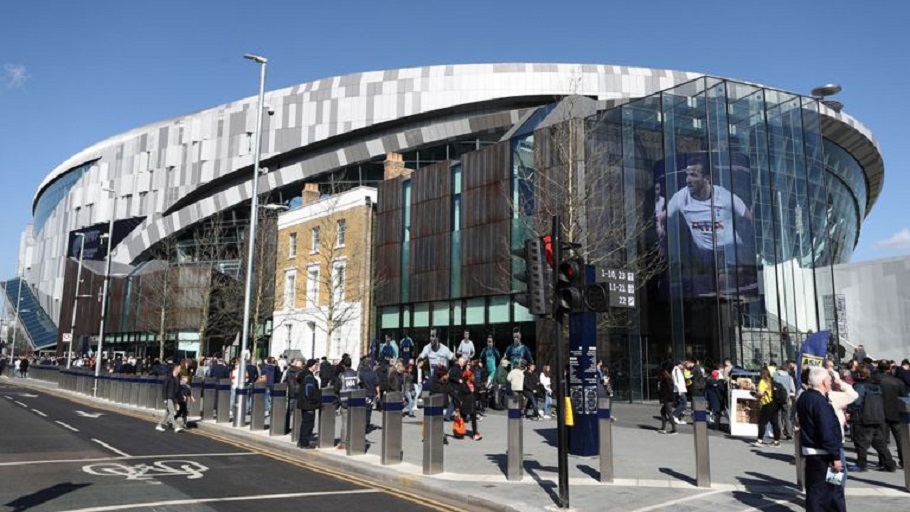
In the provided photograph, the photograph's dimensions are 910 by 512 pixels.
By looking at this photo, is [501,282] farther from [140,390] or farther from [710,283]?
[140,390]

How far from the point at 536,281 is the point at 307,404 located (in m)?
7.04

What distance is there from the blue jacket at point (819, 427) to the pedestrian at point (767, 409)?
8.14 metres

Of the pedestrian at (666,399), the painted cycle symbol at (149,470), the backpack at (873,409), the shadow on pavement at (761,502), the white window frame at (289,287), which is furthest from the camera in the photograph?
the white window frame at (289,287)

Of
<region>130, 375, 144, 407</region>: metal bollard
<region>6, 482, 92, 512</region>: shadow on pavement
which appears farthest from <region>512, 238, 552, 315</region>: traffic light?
<region>130, 375, 144, 407</region>: metal bollard

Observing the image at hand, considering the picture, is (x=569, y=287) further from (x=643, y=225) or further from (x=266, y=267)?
(x=266, y=267)

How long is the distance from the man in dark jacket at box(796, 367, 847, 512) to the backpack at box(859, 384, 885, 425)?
5519 millimetres

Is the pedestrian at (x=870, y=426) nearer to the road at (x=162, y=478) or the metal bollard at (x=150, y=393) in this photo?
the road at (x=162, y=478)

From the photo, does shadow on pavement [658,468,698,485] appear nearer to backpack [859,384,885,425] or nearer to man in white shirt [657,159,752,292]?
backpack [859,384,885,425]

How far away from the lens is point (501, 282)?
30812 millimetres

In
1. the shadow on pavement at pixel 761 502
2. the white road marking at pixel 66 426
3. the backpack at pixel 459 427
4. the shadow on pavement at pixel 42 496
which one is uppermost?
the backpack at pixel 459 427

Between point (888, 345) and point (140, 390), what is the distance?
3407 cm

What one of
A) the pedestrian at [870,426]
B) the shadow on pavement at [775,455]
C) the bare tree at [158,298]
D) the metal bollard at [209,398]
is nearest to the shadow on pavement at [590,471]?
the shadow on pavement at [775,455]

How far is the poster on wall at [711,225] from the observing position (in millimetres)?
26391

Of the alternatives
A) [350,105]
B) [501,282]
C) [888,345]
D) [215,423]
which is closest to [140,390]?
[215,423]
